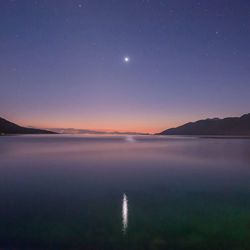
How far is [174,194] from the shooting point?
16.3 metres

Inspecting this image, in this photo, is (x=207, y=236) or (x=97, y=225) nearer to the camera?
(x=207, y=236)

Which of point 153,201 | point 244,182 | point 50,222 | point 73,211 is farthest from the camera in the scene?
point 244,182

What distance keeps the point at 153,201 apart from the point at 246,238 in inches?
237

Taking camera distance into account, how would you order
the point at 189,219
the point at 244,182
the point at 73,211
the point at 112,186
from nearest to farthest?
the point at 189,219 → the point at 73,211 → the point at 112,186 → the point at 244,182

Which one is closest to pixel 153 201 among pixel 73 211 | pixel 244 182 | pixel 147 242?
pixel 73 211

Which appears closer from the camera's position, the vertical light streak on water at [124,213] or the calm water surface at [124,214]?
the calm water surface at [124,214]

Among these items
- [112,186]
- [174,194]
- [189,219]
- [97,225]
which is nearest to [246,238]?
[189,219]

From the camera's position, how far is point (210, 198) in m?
15.3

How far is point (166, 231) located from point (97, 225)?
2.90 metres

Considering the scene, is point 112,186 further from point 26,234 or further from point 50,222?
point 26,234

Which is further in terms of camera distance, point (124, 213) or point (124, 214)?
point (124, 213)

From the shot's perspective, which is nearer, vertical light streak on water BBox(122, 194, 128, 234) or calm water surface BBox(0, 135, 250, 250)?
calm water surface BBox(0, 135, 250, 250)

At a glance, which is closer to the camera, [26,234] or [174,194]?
[26,234]

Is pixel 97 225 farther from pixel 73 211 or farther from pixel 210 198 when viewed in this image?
pixel 210 198
